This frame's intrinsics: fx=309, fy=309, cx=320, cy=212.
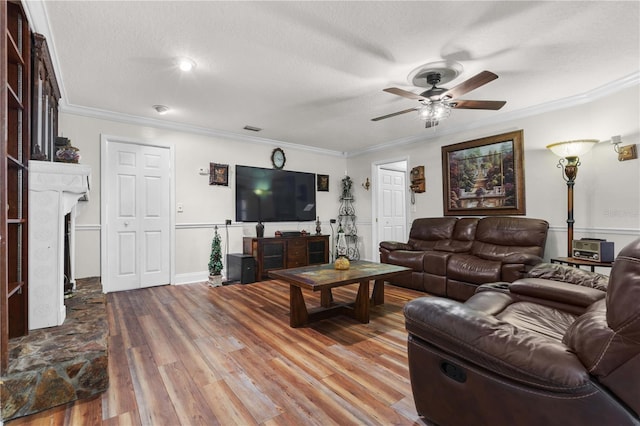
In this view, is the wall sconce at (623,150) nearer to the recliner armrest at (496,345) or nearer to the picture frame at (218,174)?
the recliner armrest at (496,345)

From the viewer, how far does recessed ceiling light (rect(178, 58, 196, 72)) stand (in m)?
2.64

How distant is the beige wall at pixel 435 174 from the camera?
3281 mm

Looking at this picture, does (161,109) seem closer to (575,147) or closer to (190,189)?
(190,189)

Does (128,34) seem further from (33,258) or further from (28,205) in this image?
(33,258)

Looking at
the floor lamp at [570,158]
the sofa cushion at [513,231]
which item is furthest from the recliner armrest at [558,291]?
the floor lamp at [570,158]

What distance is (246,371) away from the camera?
204 cm

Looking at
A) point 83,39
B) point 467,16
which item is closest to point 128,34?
point 83,39

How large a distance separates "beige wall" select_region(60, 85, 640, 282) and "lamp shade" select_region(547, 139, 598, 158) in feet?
1.08

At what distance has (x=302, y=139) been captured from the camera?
5500 millimetres

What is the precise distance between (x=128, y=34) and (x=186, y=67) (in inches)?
19.3

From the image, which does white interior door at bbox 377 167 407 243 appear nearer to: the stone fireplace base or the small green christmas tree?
the small green christmas tree

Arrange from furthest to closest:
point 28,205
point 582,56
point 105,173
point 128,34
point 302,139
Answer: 1. point 302,139
2. point 105,173
3. point 582,56
4. point 128,34
5. point 28,205

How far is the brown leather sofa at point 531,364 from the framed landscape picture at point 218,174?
414 centimetres

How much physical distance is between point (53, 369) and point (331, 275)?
199 centimetres
